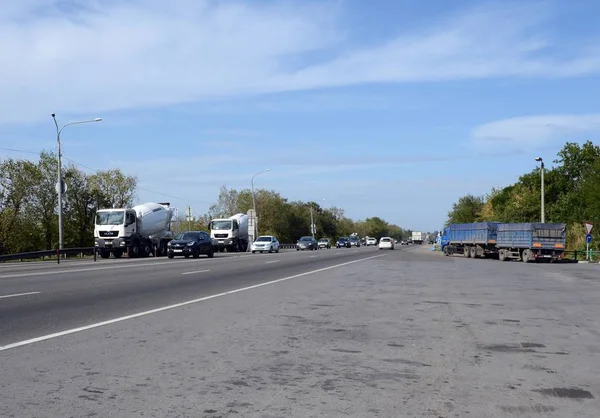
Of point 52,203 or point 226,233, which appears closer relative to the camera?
point 226,233

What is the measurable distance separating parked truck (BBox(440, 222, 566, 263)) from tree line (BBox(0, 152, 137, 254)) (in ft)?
149

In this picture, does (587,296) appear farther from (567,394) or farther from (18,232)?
(18,232)

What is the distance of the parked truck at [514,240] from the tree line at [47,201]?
45.5 metres

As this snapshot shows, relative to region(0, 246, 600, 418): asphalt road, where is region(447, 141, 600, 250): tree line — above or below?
above

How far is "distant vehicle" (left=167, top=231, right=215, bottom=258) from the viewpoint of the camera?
41.1 m

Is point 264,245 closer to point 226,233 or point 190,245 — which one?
point 226,233

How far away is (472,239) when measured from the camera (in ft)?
165

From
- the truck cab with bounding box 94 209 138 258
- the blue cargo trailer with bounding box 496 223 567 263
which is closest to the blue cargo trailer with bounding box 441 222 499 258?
the blue cargo trailer with bounding box 496 223 567 263

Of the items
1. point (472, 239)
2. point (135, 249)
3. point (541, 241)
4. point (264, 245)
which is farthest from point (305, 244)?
point (541, 241)

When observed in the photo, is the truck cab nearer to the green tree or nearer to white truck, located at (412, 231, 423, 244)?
the green tree

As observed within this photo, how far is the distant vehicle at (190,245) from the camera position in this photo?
41.1 meters

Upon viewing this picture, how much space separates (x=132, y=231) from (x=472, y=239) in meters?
25.9

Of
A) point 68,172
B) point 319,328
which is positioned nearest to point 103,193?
point 68,172

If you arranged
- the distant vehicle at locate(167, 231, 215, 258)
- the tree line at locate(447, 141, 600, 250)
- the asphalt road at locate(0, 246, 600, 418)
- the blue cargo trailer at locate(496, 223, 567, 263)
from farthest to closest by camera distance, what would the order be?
1. the tree line at locate(447, 141, 600, 250)
2. the distant vehicle at locate(167, 231, 215, 258)
3. the blue cargo trailer at locate(496, 223, 567, 263)
4. the asphalt road at locate(0, 246, 600, 418)
